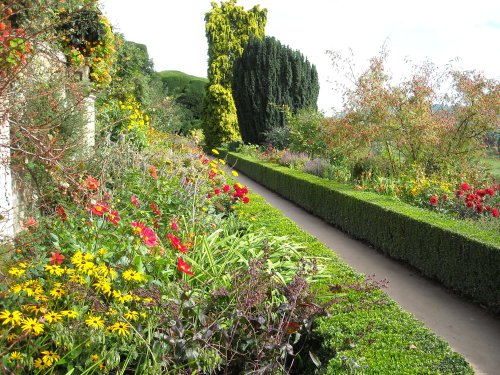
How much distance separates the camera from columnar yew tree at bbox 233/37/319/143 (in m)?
22.3

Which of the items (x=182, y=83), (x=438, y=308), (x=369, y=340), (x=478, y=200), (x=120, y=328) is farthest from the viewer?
(x=182, y=83)

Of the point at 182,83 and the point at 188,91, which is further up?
the point at 182,83

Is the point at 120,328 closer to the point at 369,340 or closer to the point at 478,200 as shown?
the point at 369,340

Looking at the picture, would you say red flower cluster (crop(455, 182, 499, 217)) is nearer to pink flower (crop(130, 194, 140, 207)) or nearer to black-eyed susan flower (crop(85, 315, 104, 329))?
pink flower (crop(130, 194, 140, 207))

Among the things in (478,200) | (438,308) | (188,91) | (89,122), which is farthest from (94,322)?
(188,91)

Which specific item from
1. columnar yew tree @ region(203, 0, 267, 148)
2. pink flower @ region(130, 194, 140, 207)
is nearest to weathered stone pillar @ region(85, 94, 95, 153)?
pink flower @ region(130, 194, 140, 207)

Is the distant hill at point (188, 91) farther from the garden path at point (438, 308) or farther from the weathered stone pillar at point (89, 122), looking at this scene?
the garden path at point (438, 308)

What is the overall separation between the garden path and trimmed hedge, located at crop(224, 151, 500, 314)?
136 millimetres

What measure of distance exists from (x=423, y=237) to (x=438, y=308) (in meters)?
1.16

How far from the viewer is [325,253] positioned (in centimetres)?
436

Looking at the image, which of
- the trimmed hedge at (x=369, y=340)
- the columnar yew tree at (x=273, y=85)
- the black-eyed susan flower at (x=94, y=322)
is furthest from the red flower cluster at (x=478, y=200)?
the columnar yew tree at (x=273, y=85)

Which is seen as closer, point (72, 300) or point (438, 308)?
point (72, 300)

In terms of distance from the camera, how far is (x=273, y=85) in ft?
73.5

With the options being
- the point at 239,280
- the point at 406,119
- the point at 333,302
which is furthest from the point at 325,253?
the point at 406,119
